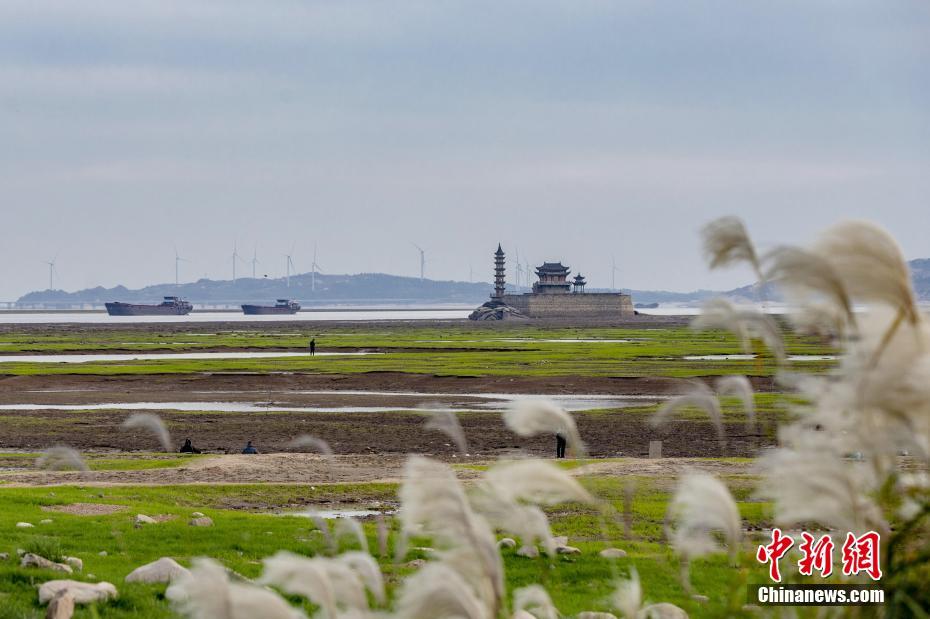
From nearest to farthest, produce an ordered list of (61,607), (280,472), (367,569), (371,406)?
1. (367,569)
2. (61,607)
3. (280,472)
4. (371,406)

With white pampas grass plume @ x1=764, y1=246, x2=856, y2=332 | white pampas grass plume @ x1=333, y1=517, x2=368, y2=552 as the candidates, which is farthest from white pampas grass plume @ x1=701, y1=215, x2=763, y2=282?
white pampas grass plume @ x1=333, y1=517, x2=368, y2=552

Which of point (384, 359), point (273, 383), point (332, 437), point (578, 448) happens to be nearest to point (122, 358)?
point (384, 359)

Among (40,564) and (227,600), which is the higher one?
(227,600)

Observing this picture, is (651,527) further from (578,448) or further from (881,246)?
(881,246)

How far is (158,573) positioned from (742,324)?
348 inches

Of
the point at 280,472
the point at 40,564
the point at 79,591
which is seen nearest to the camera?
the point at 79,591

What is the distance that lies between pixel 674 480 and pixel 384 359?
54474 mm

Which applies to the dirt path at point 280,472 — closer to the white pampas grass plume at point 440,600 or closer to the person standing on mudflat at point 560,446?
the person standing on mudflat at point 560,446

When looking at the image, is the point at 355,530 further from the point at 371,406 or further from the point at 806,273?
the point at 371,406

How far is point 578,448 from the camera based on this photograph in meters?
5.08

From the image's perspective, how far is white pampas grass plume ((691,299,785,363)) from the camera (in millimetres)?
4777

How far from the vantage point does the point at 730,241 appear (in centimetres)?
423

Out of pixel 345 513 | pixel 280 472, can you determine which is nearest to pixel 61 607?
pixel 345 513

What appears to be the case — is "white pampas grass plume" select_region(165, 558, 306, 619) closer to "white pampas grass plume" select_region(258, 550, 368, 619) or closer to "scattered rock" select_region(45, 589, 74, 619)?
"white pampas grass plume" select_region(258, 550, 368, 619)
